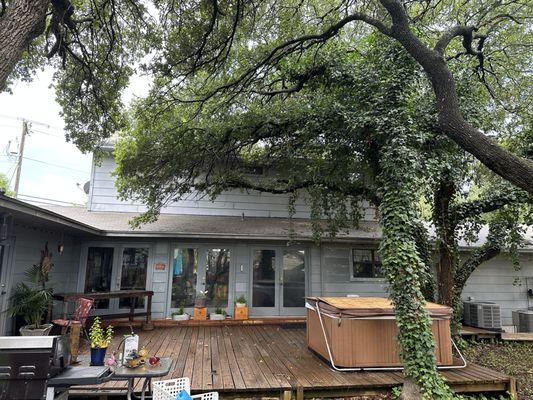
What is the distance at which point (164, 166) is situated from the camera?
7711mm

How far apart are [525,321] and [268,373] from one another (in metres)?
8.41

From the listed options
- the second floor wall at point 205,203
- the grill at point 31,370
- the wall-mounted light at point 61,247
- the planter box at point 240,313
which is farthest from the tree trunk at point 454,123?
the wall-mounted light at point 61,247

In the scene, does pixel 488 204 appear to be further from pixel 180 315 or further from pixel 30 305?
pixel 30 305

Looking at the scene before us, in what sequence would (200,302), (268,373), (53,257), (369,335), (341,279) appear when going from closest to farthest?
(268,373), (369,335), (53,257), (200,302), (341,279)

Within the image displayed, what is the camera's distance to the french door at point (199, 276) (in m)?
8.67

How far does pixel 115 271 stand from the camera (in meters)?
8.48

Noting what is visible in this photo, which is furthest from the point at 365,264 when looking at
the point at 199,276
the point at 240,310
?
the point at 199,276

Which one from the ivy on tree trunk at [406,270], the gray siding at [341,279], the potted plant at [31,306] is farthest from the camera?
the gray siding at [341,279]

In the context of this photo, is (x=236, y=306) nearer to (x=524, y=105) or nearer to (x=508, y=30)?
(x=524, y=105)

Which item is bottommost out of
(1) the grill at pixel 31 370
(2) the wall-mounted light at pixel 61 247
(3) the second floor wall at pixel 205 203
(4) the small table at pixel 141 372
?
(4) the small table at pixel 141 372

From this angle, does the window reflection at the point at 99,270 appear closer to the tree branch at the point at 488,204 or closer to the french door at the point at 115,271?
the french door at the point at 115,271

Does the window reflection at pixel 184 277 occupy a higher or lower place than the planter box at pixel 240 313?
higher

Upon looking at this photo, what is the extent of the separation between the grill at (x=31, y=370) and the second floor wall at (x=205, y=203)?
642cm

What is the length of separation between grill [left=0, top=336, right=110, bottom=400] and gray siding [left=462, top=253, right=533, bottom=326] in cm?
1050
